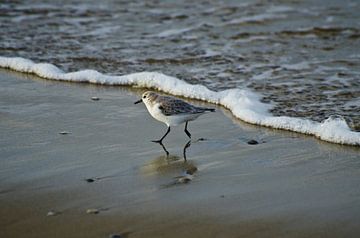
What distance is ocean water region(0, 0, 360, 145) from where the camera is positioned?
6906 millimetres

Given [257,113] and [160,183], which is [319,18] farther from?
[160,183]

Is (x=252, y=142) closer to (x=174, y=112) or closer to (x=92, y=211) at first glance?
(x=174, y=112)

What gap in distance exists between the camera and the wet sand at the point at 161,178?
4168 mm

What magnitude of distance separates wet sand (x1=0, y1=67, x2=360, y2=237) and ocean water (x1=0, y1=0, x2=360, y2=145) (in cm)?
60

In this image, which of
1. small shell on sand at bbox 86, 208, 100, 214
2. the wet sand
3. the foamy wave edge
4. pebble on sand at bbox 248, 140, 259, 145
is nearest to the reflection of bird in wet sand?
the wet sand

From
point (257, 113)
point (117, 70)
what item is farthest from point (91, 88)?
point (257, 113)

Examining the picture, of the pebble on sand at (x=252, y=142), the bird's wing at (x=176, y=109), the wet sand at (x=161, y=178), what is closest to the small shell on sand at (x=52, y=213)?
the wet sand at (x=161, y=178)

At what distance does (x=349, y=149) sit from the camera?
5.59m

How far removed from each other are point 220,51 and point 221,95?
2.22 m

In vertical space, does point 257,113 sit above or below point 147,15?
below

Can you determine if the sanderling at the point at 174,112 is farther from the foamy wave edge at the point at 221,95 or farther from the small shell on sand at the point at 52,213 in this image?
the small shell on sand at the point at 52,213

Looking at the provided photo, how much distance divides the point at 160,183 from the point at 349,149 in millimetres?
A: 1658

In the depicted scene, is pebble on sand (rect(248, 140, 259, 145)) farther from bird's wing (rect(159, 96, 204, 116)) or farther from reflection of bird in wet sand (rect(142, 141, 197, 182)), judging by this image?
reflection of bird in wet sand (rect(142, 141, 197, 182))

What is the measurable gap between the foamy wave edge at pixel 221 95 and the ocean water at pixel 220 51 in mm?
11
